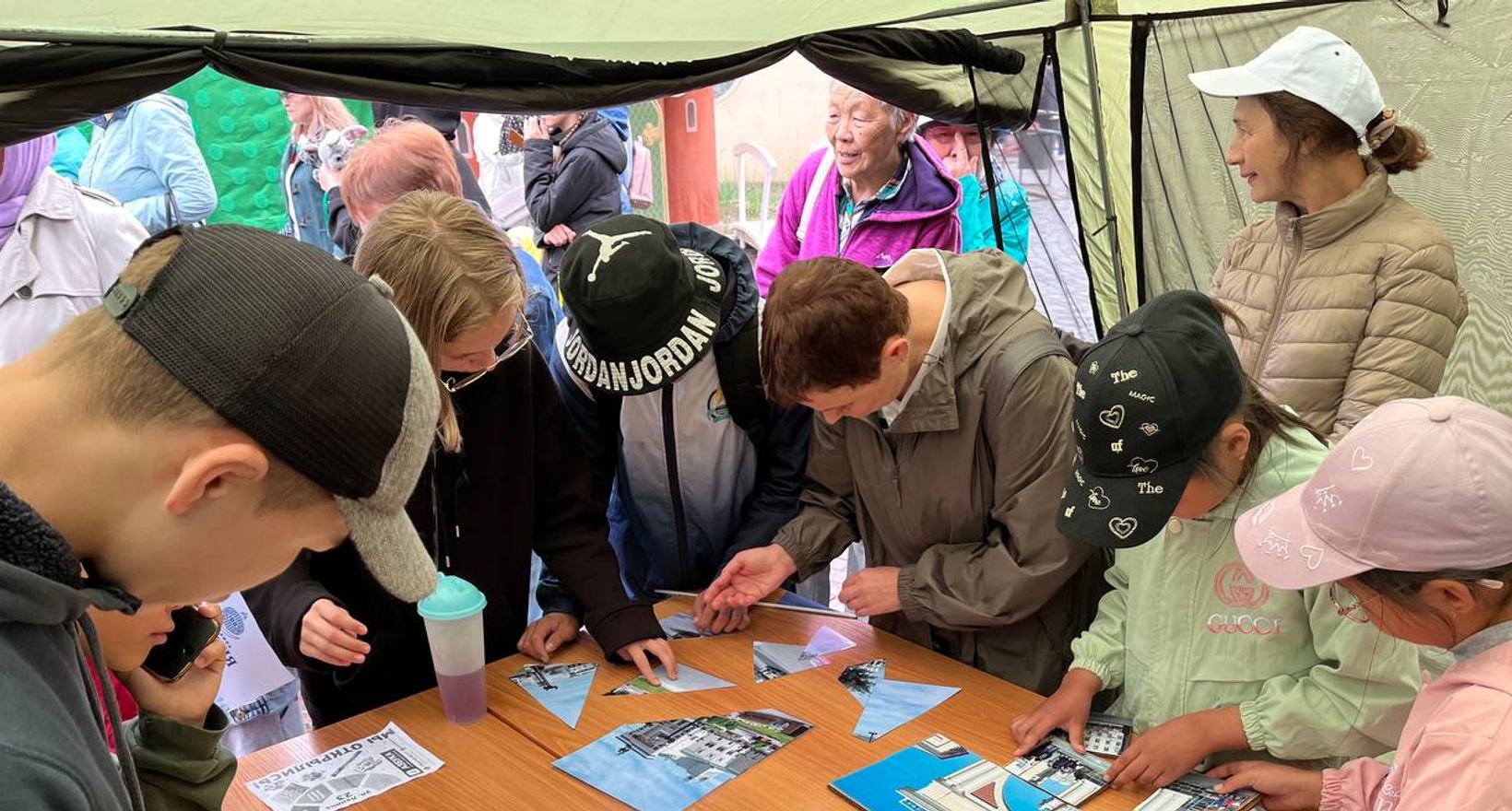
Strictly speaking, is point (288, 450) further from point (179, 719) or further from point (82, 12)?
point (82, 12)

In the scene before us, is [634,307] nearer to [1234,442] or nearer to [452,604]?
[452,604]

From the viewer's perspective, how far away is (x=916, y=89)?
259cm

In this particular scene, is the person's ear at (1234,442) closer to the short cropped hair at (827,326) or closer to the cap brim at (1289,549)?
the cap brim at (1289,549)

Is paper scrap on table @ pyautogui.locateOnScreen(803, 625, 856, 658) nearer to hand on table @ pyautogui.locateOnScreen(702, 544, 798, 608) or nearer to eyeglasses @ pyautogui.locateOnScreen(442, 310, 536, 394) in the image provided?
hand on table @ pyautogui.locateOnScreen(702, 544, 798, 608)

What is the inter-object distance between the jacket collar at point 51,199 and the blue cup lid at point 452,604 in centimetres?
158

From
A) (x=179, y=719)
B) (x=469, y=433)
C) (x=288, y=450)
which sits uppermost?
(x=288, y=450)

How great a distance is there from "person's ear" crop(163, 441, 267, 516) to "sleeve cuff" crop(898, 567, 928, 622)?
3.99ft

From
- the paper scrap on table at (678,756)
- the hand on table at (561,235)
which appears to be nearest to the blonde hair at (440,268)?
the paper scrap on table at (678,756)

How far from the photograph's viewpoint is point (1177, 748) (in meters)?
1.45

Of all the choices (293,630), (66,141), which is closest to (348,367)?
(293,630)

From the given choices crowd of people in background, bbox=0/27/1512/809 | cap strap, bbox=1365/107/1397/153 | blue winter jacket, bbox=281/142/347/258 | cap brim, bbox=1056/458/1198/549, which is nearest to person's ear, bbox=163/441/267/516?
crowd of people in background, bbox=0/27/1512/809

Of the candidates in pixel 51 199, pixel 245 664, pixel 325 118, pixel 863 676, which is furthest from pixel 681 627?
pixel 325 118

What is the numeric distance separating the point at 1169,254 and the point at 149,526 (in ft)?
8.06

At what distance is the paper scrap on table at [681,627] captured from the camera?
1966 millimetres
